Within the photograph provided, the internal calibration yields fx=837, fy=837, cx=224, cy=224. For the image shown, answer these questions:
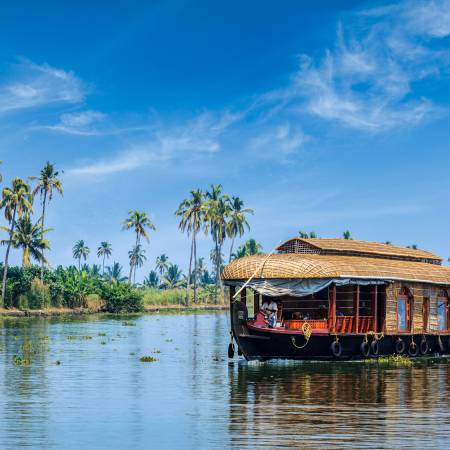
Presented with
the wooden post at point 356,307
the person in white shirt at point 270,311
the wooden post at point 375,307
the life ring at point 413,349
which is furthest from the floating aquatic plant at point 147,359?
the life ring at point 413,349

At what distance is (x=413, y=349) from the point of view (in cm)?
3300

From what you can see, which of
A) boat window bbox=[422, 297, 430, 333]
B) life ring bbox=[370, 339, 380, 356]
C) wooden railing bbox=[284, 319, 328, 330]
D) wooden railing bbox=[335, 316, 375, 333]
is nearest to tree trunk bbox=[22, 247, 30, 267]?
boat window bbox=[422, 297, 430, 333]

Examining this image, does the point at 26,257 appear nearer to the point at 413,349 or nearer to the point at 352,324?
the point at 413,349

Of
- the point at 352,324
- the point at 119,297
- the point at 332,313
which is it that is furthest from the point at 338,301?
the point at 119,297

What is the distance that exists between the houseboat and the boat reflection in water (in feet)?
3.62

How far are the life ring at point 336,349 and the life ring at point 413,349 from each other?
493cm

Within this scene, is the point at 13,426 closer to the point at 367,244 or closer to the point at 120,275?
the point at 367,244

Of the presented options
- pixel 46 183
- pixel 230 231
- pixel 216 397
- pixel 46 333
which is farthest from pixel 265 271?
pixel 230 231

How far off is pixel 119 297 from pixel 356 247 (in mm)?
57502

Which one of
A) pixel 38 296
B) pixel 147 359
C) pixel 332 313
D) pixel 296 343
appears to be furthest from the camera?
pixel 38 296

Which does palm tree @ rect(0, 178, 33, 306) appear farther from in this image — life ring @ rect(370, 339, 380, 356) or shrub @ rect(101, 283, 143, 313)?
life ring @ rect(370, 339, 380, 356)

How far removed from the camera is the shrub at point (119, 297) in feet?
285

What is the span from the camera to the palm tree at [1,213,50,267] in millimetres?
83188

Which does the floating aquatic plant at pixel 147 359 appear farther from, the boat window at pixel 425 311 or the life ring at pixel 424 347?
the boat window at pixel 425 311
